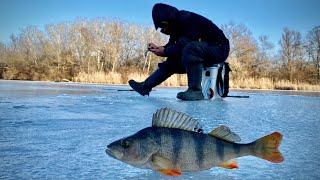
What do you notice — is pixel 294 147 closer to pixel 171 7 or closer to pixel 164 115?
pixel 164 115

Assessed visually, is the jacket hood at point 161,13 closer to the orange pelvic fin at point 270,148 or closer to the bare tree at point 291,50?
the orange pelvic fin at point 270,148

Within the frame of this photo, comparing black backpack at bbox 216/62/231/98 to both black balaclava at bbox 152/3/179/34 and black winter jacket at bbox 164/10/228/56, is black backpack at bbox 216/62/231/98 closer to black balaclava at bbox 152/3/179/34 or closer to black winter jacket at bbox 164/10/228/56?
black winter jacket at bbox 164/10/228/56

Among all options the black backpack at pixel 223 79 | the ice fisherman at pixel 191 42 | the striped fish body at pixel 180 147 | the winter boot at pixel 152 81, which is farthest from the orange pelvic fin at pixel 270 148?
the winter boot at pixel 152 81

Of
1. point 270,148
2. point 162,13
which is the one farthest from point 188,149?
point 162,13

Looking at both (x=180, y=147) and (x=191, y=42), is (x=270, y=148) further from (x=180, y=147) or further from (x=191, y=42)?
(x=191, y=42)

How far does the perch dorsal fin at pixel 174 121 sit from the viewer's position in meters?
0.80

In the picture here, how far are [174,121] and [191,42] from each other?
3102mm

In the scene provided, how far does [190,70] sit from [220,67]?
0.74 m

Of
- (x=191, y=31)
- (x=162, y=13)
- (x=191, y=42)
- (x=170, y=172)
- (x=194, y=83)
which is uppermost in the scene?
(x=162, y=13)

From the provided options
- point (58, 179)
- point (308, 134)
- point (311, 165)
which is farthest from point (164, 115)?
point (308, 134)

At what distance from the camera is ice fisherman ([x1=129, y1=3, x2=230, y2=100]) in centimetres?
369

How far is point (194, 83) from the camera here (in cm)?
376

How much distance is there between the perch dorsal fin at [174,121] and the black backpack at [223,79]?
3573 millimetres

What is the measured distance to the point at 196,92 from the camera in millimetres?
3852
